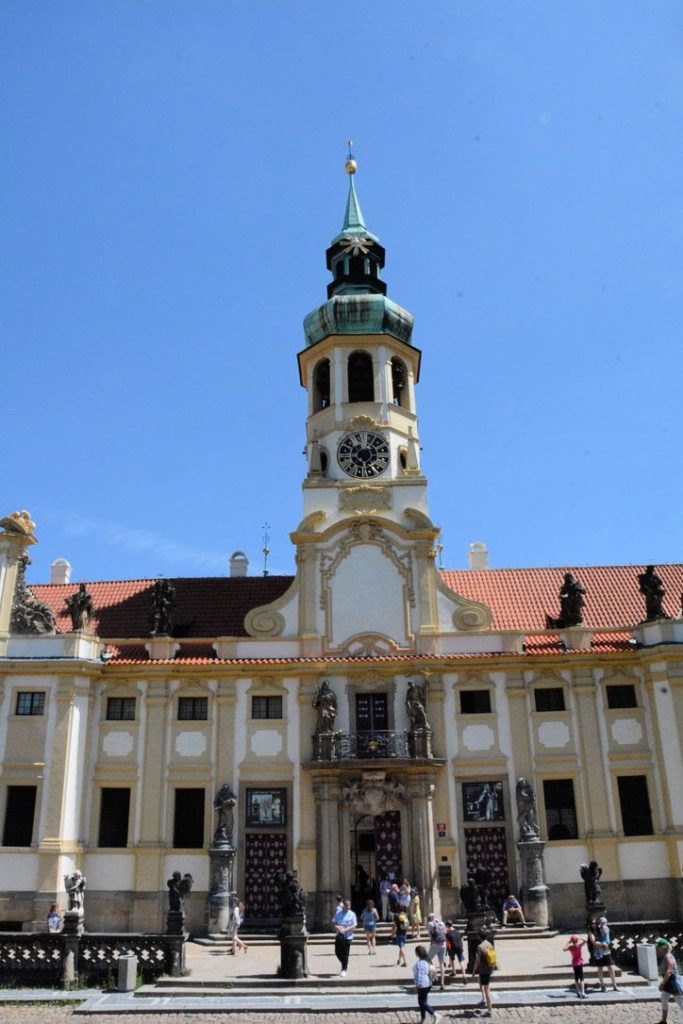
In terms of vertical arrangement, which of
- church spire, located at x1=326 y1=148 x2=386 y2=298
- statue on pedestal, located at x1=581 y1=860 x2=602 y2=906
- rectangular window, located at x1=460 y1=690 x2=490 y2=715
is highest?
church spire, located at x1=326 y1=148 x2=386 y2=298

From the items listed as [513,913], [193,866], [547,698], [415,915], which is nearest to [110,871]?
[193,866]

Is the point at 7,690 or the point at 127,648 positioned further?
the point at 127,648

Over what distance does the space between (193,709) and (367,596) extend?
7303mm

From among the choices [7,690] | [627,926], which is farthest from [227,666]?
[627,926]

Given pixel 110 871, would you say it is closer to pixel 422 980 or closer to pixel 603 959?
pixel 422 980

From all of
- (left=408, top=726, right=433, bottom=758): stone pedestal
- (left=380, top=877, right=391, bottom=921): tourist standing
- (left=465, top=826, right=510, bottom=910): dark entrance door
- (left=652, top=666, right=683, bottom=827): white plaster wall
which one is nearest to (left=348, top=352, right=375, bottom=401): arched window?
(left=408, top=726, right=433, bottom=758): stone pedestal

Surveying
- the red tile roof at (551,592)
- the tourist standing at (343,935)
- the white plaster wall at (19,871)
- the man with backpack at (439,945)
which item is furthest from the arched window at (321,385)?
the man with backpack at (439,945)

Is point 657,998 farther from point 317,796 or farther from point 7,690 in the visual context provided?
point 7,690

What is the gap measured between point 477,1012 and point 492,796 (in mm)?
12494

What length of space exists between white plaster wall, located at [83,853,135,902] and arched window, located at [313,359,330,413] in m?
18.9

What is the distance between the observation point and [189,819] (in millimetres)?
30156

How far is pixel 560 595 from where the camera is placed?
33188mm

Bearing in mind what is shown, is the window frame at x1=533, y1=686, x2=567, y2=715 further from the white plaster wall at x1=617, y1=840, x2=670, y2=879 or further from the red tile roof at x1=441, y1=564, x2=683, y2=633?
the white plaster wall at x1=617, y1=840, x2=670, y2=879

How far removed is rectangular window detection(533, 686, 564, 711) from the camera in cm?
3105
